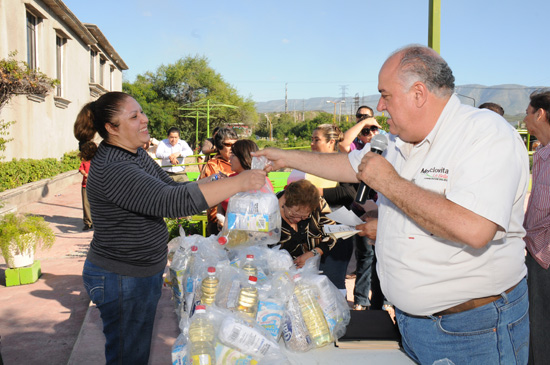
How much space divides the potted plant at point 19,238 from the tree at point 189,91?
4065 centimetres

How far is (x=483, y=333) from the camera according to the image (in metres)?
1.84

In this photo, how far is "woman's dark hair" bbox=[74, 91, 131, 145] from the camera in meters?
2.46

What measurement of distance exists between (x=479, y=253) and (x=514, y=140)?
471mm

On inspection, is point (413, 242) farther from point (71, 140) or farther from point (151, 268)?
point (71, 140)

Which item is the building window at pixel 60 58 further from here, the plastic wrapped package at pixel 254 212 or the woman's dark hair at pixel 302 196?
the plastic wrapped package at pixel 254 212

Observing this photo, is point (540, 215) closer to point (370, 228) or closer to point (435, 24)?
point (370, 228)

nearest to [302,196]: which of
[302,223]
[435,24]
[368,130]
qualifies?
[302,223]

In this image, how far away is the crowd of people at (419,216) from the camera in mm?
1611

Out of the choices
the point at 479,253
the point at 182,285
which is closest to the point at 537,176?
the point at 479,253

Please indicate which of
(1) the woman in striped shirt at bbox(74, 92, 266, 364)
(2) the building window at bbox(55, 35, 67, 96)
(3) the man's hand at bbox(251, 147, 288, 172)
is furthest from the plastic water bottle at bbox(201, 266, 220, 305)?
(2) the building window at bbox(55, 35, 67, 96)

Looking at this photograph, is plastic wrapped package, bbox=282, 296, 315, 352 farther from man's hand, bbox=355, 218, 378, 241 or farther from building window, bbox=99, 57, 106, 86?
building window, bbox=99, 57, 106, 86

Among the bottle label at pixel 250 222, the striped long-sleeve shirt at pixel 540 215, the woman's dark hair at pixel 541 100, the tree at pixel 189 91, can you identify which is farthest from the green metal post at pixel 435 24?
the tree at pixel 189 91

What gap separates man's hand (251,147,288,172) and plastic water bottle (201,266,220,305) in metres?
0.74

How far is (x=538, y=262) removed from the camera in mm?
2859
